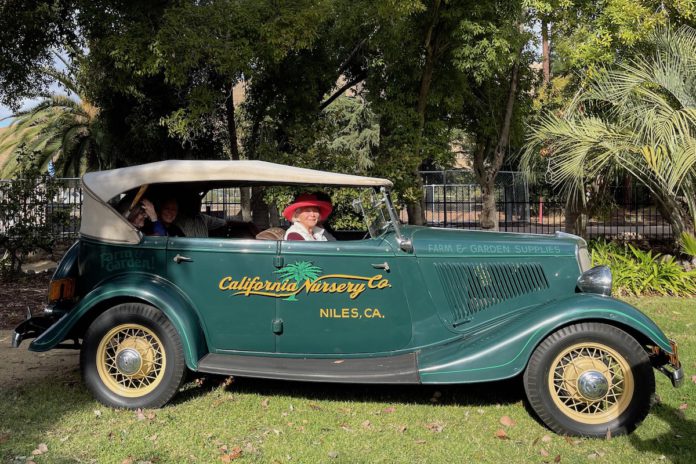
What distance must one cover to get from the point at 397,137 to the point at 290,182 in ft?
19.1

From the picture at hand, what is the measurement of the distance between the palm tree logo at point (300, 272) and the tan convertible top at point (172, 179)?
2.07 feet

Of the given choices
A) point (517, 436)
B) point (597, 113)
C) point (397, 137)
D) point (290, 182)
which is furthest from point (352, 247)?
point (597, 113)

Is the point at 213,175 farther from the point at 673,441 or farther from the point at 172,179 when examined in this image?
the point at 673,441

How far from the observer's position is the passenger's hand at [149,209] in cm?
482

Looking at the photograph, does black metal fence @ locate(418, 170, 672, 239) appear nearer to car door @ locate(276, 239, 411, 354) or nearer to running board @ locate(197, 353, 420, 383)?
car door @ locate(276, 239, 411, 354)

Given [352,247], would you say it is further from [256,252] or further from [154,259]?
[154,259]

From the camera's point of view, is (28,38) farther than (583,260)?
Yes

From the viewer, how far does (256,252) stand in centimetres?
435

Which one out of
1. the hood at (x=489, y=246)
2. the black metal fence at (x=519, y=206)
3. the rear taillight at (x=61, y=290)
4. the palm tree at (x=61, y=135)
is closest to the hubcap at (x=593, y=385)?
the hood at (x=489, y=246)

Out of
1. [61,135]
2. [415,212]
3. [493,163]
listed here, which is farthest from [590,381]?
[61,135]

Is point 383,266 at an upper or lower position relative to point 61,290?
upper

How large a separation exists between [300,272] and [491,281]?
1.40 m

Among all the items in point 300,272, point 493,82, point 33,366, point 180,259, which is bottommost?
point 33,366

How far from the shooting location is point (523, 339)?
154 inches
